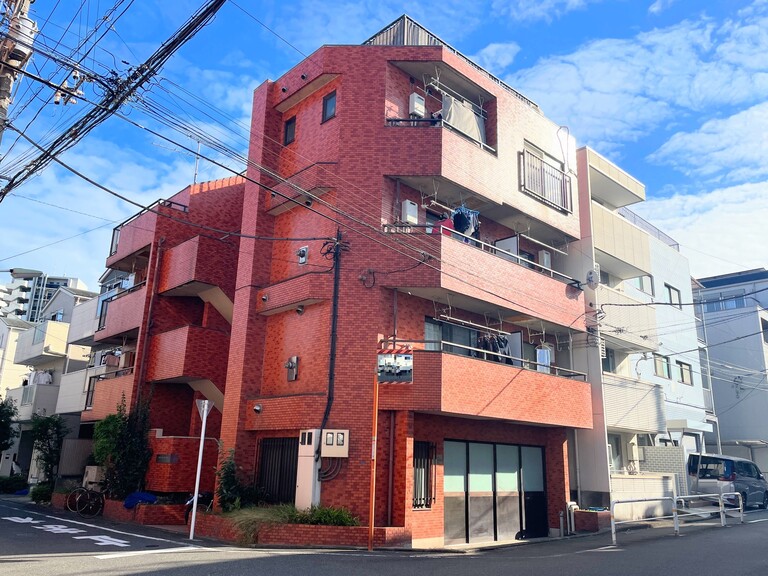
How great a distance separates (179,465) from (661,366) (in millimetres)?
20675

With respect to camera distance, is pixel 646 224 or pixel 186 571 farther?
pixel 646 224

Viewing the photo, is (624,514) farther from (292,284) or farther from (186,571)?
(186,571)

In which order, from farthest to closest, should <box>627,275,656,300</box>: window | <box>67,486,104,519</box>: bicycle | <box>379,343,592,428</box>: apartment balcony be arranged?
<box>627,275,656,300</box>: window, <box>67,486,104,519</box>: bicycle, <box>379,343,592,428</box>: apartment balcony

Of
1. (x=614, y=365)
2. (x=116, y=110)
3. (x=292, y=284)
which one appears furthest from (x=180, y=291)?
(x=614, y=365)

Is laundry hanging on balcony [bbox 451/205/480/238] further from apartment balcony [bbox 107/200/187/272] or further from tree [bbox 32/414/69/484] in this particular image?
tree [bbox 32/414/69/484]

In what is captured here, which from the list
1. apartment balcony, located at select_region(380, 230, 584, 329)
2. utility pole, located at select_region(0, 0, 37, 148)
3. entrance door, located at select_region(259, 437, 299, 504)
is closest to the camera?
utility pole, located at select_region(0, 0, 37, 148)

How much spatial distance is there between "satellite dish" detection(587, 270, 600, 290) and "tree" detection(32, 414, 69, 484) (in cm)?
2199

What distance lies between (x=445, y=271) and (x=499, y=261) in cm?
278

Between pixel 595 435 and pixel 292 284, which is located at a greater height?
pixel 292 284

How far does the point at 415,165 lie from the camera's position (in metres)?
17.6

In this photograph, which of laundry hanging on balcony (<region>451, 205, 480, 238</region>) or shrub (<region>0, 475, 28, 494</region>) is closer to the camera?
laundry hanging on balcony (<region>451, 205, 480, 238</region>)

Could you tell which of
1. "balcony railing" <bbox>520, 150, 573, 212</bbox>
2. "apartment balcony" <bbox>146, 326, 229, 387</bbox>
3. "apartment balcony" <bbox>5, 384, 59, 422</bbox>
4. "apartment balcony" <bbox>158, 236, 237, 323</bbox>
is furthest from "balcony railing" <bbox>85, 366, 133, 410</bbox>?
"balcony railing" <bbox>520, 150, 573, 212</bbox>

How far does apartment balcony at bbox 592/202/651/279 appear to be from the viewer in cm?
2399

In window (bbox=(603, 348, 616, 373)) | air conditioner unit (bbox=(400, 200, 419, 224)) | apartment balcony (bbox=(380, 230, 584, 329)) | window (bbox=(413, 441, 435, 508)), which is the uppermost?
air conditioner unit (bbox=(400, 200, 419, 224))
